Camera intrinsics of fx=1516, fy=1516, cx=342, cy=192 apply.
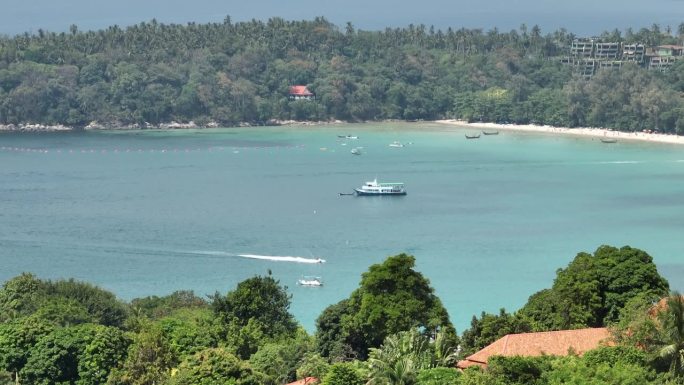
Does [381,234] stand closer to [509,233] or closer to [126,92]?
[509,233]

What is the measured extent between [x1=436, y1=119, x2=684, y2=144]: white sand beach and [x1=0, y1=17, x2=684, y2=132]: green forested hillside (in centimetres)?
68

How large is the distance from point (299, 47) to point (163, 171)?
5106cm

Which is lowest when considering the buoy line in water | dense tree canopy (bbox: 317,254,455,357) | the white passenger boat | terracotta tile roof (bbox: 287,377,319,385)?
the buoy line in water

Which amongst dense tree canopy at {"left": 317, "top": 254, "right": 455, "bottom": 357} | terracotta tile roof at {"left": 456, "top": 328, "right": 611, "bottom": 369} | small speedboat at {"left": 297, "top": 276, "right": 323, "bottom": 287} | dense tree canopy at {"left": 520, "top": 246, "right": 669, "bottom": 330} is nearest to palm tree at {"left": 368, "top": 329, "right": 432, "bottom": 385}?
terracotta tile roof at {"left": 456, "top": 328, "right": 611, "bottom": 369}

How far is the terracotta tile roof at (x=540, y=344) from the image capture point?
22.1m

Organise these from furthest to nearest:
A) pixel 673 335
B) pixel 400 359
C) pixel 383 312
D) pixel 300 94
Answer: pixel 300 94
pixel 383 312
pixel 400 359
pixel 673 335

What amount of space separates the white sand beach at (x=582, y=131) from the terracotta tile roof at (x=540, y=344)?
64.8m

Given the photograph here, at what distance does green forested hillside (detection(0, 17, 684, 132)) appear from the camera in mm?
97688

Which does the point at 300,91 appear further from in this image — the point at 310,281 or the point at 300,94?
the point at 310,281

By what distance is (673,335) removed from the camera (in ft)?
66.8

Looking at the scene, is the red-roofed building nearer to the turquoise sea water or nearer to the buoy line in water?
the turquoise sea water

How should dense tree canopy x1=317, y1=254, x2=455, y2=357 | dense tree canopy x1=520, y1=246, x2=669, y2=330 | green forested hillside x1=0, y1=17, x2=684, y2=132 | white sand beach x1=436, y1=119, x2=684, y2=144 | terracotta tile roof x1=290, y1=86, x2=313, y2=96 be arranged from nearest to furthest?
dense tree canopy x1=317, y1=254, x2=455, y2=357
dense tree canopy x1=520, y1=246, x2=669, y2=330
white sand beach x1=436, y1=119, x2=684, y2=144
green forested hillside x1=0, y1=17, x2=684, y2=132
terracotta tile roof x1=290, y1=86, x2=313, y2=96

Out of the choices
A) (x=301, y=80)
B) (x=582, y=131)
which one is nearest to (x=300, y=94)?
(x=301, y=80)

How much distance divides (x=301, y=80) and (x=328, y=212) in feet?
185
